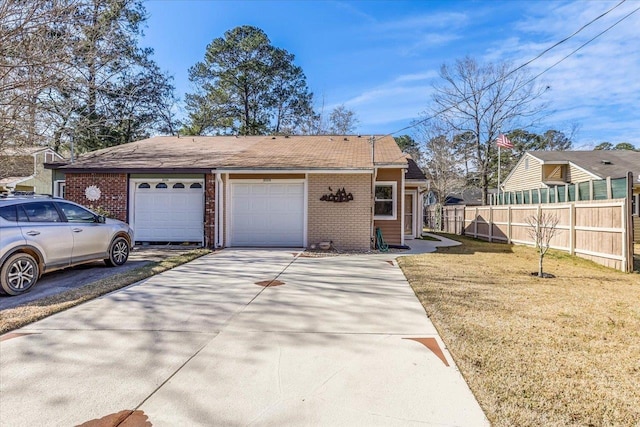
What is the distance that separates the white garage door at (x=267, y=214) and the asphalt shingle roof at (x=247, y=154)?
856 millimetres

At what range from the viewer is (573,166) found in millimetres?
20141

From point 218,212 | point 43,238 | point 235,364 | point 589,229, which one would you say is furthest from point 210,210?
point 589,229

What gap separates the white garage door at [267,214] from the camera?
455 inches

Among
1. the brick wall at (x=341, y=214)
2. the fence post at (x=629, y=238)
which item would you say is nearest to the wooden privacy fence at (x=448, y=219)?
the brick wall at (x=341, y=214)

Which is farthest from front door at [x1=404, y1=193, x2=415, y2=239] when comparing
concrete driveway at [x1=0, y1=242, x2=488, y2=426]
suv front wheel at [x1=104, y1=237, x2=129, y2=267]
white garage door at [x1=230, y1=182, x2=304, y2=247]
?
suv front wheel at [x1=104, y1=237, x2=129, y2=267]

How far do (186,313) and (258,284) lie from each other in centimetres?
181

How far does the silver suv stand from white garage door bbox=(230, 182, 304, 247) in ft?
14.4

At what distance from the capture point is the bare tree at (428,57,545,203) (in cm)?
2441

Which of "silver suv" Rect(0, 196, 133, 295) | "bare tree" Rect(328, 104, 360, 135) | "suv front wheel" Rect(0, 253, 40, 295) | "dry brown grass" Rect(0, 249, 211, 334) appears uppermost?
"bare tree" Rect(328, 104, 360, 135)

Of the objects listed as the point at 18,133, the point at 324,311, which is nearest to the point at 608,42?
the point at 324,311

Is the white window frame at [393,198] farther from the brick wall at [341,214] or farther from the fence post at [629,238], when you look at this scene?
the fence post at [629,238]

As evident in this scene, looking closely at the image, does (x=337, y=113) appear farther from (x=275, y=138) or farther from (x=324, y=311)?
(x=324, y=311)

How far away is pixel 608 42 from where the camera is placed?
970cm

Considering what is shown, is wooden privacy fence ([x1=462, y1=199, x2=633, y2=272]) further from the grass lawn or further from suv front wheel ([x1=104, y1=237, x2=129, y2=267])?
suv front wheel ([x1=104, y1=237, x2=129, y2=267])
